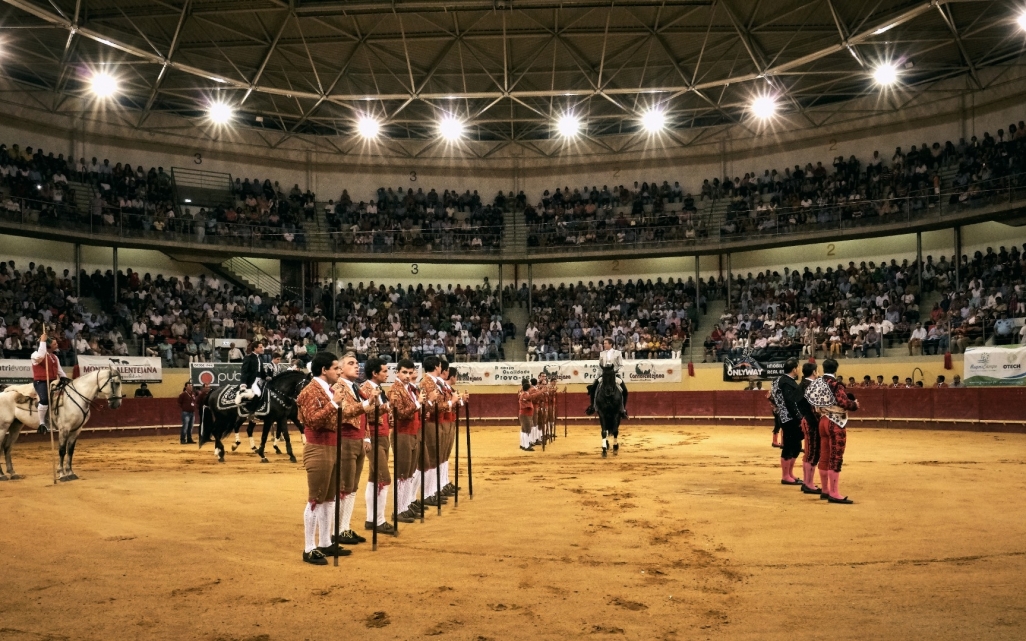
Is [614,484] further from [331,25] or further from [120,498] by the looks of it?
[331,25]

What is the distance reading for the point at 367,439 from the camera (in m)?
8.47

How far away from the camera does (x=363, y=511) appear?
10328mm

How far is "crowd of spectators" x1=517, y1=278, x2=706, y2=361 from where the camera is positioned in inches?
1248

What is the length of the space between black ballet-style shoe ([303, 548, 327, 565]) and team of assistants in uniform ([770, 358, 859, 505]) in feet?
20.6

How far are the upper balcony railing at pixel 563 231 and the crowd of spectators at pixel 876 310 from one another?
1.63m

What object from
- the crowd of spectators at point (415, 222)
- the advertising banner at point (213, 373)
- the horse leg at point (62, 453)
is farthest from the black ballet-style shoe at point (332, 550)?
the crowd of spectators at point (415, 222)

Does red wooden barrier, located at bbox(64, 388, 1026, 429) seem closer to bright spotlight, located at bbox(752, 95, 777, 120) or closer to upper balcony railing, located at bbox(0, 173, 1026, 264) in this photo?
upper balcony railing, located at bbox(0, 173, 1026, 264)

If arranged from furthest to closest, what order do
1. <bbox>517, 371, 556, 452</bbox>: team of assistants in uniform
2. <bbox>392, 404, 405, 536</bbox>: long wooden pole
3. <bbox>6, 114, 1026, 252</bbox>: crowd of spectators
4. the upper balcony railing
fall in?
<bbox>6, 114, 1026, 252</bbox>: crowd of spectators
the upper balcony railing
<bbox>517, 371, 556, 452</bbox>: team of assistants in uniform
<bbox>392, 404, 405, 536</bbox>: long wooden pole

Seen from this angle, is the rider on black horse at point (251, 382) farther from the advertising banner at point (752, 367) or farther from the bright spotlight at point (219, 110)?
the advertising banner at point (752, 367)

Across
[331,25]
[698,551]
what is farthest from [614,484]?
[331,25]

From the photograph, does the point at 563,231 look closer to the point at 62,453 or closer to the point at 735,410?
the point at 735,410

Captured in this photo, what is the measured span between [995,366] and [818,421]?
1514 centimetres

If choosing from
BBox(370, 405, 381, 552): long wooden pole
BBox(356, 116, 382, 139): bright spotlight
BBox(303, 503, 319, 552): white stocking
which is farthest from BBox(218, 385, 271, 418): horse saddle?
BBox(356, 116, 382, 139): bright spotlight

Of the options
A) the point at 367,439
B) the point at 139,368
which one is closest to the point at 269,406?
the point at 367,439
